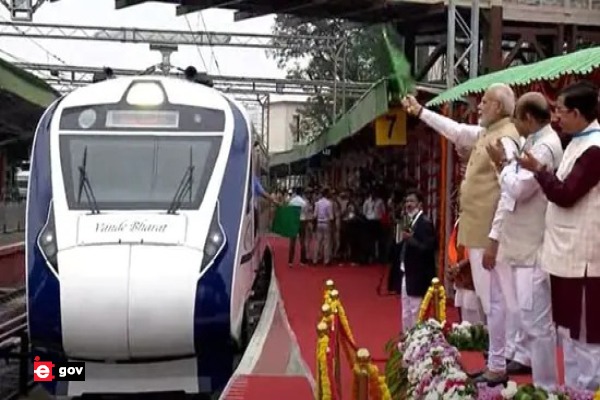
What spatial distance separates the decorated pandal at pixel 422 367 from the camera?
A: 17.8 ft

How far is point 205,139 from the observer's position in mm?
9594

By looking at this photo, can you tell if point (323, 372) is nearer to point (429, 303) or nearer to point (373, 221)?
point (429, 303)

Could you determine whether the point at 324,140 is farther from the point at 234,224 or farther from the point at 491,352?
the point at 491,352

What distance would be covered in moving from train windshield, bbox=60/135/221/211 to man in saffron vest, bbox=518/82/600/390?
4.24 metres

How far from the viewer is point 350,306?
15.9m

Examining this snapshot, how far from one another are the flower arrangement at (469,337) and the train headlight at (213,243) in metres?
2.01

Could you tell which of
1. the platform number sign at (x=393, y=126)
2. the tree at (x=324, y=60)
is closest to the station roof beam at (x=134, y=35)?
the tree at (x=324, y=60)

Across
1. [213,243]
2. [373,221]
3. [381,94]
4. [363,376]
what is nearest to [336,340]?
[213,243]

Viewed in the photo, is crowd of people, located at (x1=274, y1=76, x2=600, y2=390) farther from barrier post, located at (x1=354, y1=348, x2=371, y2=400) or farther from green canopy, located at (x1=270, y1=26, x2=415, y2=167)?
green canopy, located at (x1=270, y1=26, x2=415, y2=167)

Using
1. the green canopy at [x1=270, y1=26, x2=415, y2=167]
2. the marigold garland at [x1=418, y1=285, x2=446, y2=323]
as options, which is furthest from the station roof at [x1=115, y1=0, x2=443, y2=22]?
the marigold garland at [x1=418, y1=285, x2=446, y2=323]

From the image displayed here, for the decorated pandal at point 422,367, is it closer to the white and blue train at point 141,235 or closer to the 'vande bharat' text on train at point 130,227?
the white and blue train at point 141,235

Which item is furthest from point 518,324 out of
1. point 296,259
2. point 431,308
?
point 296,259

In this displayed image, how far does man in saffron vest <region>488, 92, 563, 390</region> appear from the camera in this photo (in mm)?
6004

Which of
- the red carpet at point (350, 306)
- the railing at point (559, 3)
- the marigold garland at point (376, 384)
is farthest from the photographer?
the railing at point (559, 3)
